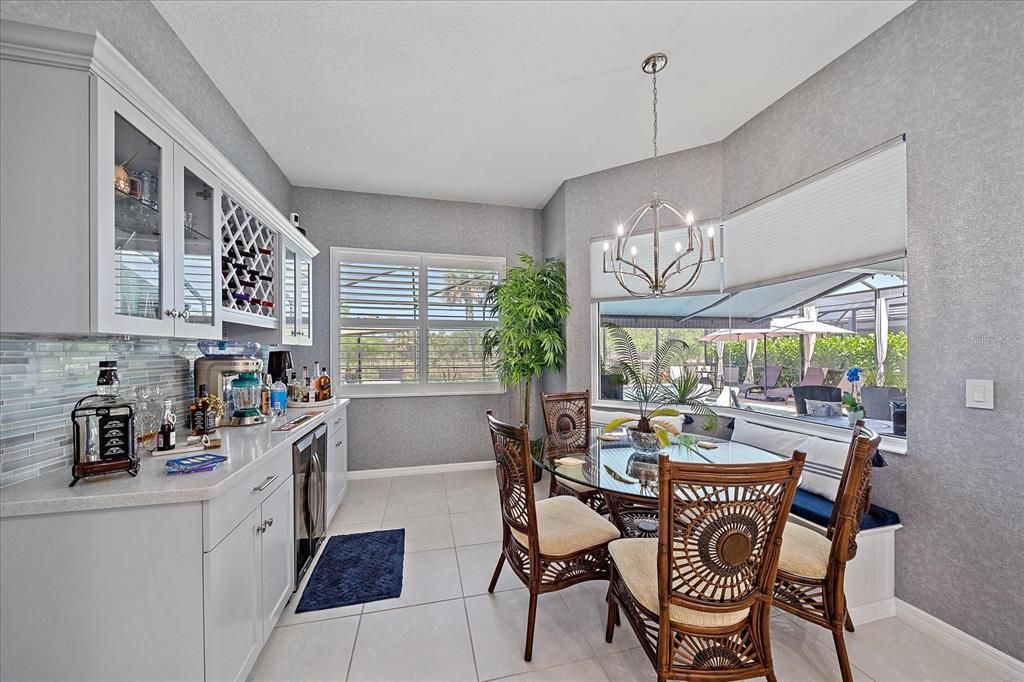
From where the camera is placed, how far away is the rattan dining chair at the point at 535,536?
5.77 feet

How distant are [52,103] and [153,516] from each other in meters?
1.34

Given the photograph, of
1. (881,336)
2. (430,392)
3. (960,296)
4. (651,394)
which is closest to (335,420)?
(430,392)

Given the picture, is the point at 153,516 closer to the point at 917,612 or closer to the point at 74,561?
the point at 74,561

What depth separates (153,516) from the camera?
4.11 feet

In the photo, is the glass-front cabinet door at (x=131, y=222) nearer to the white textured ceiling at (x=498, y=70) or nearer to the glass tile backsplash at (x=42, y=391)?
the glass tile backsplash at (x=42, y=391)

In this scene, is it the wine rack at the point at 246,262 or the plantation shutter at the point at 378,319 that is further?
the plantation shutter at the point at 378,319

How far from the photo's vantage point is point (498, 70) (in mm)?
2387

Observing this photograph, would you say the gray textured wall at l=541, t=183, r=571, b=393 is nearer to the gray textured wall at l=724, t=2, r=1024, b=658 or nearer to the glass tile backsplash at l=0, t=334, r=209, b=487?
the gray textured wall at l=724, t=2, r=1024, b=658

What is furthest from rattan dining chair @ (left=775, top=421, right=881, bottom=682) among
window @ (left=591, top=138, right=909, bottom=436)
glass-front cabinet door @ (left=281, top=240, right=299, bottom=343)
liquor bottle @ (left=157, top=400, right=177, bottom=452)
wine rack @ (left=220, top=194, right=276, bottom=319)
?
glass-front cabinet door @ (left=281, top=240, right=299, bottom=343)

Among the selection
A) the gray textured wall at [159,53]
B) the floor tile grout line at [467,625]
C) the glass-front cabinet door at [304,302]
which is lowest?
the floor tile grout line at [467,625]

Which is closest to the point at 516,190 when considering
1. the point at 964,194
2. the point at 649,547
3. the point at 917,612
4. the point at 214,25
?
the point at 214,25

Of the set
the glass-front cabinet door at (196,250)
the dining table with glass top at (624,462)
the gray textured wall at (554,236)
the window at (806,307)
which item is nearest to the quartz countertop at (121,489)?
the glass-front cabinet door at (196,250)

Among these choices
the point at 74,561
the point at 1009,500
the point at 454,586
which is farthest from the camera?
the point at 454,586

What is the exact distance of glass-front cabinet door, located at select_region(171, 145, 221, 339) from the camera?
5.62 ft
